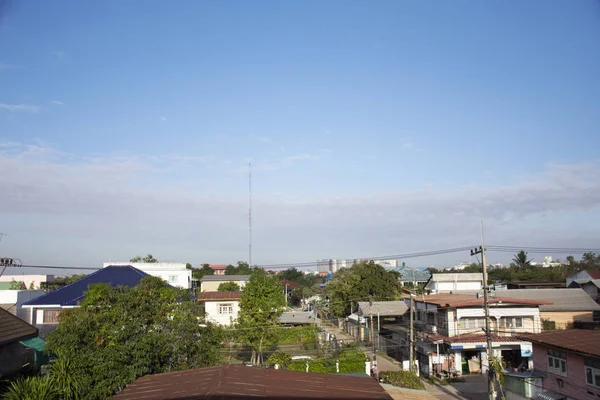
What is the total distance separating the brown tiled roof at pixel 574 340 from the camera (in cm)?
1787

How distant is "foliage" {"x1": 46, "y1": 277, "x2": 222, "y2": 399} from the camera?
15227 millimetres

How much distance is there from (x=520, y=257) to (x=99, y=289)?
81.2 metres

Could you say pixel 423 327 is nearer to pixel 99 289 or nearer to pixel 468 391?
pixel 468 391

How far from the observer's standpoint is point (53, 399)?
13.1m

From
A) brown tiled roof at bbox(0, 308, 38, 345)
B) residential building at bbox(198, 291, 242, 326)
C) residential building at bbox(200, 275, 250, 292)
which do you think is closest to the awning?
brown tiled roof at bbox(0, 308, 38, 345)

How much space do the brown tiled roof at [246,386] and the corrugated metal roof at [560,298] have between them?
108 ft

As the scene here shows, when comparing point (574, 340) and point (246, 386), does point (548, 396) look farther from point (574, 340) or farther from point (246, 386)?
point (246, 386)

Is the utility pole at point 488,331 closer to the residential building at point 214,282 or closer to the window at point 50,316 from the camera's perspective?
the window at point 50,316

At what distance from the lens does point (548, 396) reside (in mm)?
20141

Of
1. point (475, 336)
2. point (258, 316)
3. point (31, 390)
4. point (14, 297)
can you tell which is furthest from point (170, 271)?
point (31, 390)

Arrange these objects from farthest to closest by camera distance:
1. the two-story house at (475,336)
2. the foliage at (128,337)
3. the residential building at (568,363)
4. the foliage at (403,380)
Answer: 1. the two-story house at (475,336)
2. the foliage at (403,380)
3. the residential building at (568,363)
4. the foliage at (128,337)

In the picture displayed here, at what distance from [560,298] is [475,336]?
18.9 meters

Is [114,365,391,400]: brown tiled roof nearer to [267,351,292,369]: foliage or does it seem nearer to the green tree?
[267,351,292,369]: foliage

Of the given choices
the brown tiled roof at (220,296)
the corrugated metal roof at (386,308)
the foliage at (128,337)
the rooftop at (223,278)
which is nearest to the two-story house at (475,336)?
the corrugated metal roof at (386,308)
